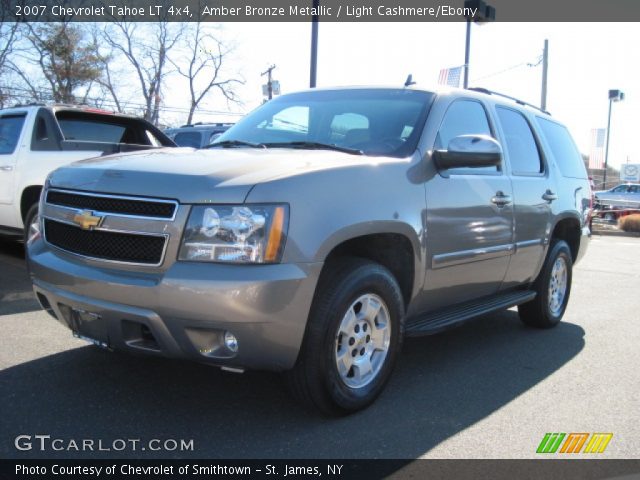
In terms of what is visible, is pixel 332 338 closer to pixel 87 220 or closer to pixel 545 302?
pixel 87 220

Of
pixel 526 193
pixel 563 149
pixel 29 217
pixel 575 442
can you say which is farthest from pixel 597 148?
pixel 575 442

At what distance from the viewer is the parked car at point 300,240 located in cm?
280

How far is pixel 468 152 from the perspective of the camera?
3.71 metres

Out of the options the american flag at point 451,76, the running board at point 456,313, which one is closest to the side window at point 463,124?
the running board at point 456,313

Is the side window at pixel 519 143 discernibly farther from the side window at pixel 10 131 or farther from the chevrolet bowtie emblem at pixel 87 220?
the side window at pixel 10 131

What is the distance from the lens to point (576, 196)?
5.87 meters

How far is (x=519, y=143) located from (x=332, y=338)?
289 cm

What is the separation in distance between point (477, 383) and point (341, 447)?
A: 4.67ft

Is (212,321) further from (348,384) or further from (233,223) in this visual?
(348,384)

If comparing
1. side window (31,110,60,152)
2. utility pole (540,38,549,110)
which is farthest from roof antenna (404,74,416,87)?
utility pole (540,38,549,110)

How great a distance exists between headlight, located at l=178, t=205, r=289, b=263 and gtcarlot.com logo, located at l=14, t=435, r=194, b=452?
2.92 feet

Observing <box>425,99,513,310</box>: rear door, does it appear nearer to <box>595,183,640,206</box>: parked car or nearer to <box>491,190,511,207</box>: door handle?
<box>491,190,511,207</box>: door handle

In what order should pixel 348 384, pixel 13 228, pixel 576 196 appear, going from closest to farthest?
pixel 348 384, pixel 576 196, pixel 13 228

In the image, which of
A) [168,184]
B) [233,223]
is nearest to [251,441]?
[233,223]
